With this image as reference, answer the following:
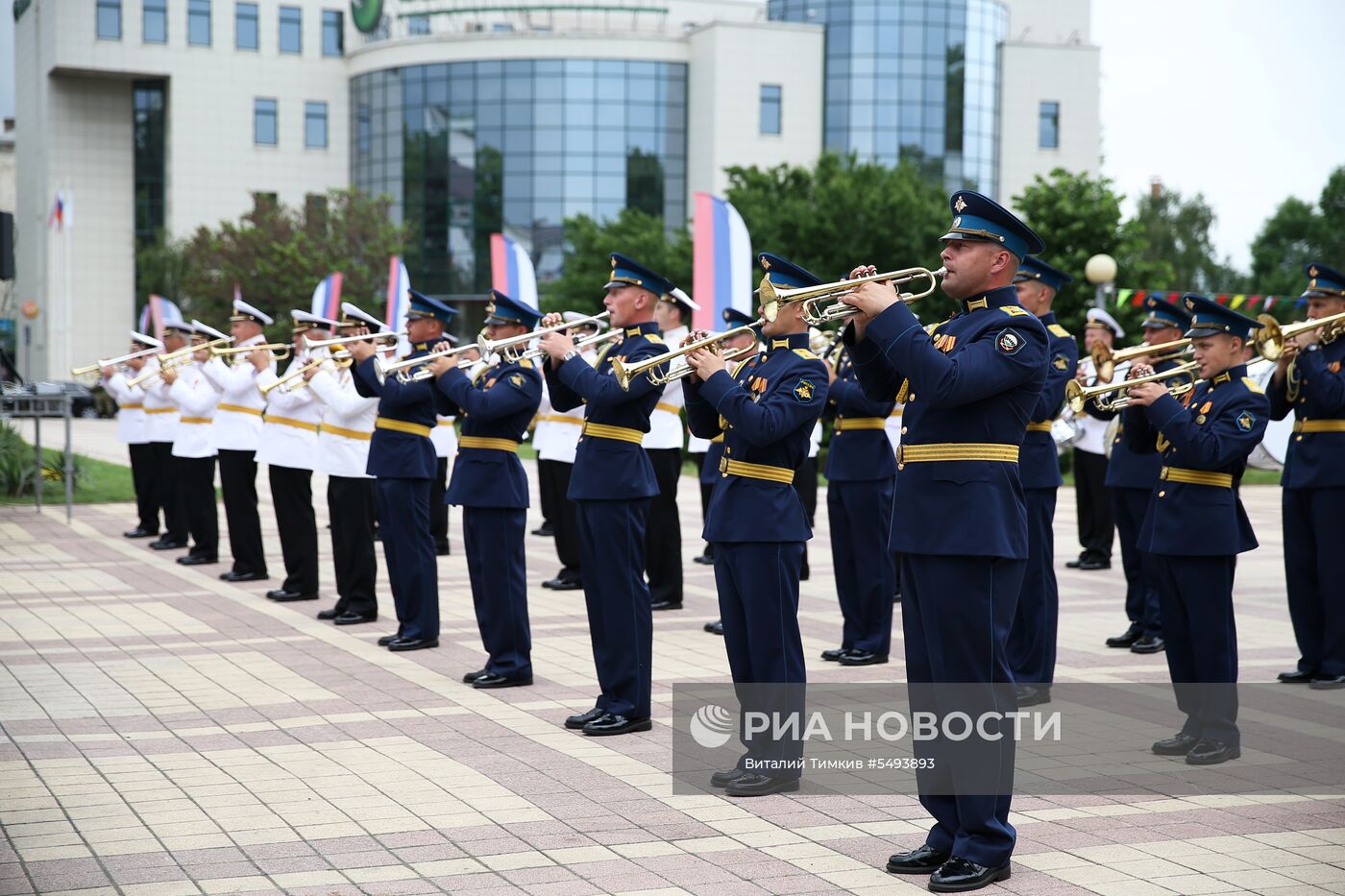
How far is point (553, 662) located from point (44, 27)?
202ft

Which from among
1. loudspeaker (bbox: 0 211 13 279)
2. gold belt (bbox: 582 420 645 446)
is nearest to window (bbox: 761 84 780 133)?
loudspeaker (bbox: 0 211 13 279)

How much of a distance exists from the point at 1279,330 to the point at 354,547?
604 centimetres

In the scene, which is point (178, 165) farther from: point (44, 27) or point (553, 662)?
point (553, 662)

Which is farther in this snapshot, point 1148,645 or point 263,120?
point 263,120

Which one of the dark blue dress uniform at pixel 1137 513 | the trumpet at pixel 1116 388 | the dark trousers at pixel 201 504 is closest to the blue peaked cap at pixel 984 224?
the trumpet at pixel 1116 388

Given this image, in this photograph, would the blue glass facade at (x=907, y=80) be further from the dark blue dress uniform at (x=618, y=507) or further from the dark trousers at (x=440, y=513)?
the dark blue dress uniform at (x=618, y=507)

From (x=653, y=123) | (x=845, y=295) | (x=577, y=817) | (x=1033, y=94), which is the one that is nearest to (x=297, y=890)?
(x=577, y=817)

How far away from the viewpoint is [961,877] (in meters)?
4.78

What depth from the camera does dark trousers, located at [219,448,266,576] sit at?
40.5 ft

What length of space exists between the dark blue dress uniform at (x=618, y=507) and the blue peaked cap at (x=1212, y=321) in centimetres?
243

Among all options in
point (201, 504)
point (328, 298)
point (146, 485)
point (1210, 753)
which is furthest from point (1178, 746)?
point (328, 298)

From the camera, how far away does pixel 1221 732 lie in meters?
6.57

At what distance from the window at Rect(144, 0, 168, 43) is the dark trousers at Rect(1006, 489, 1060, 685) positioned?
61022mm

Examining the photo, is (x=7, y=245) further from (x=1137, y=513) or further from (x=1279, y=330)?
(x=1279, y=330)
